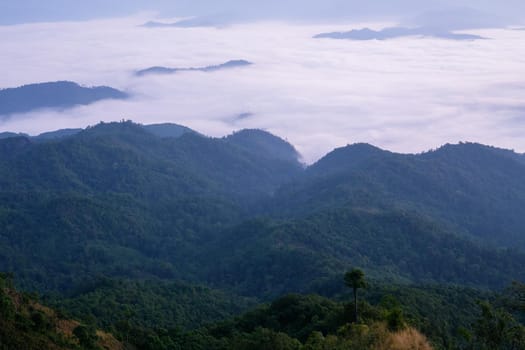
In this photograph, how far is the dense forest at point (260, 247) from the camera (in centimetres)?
4662

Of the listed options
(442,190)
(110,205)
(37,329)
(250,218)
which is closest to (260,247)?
(250,218)

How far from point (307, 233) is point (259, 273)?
1384 cm

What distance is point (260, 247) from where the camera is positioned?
4262 inches

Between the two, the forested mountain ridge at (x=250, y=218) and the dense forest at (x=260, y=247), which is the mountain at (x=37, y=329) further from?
the forested mountain ridge at (x=250, y=218)

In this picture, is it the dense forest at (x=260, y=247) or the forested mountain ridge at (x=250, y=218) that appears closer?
the dense forest at (x=260, y=247)

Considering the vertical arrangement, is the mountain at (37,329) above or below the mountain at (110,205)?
above

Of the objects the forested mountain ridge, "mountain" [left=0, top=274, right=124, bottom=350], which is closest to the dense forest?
"mountain" [left=0, top=274, right=124, bottom=350]

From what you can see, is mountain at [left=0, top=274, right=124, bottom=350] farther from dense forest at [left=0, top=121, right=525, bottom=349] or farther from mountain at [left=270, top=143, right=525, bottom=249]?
mountain at [left=270, top=143, right=525, bottom=249]

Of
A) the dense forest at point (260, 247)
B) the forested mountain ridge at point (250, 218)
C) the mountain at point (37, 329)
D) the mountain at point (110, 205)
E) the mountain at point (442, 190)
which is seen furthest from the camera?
the mountain at point (442, 190)

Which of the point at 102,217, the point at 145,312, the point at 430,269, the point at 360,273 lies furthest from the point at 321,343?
the point at 102,217

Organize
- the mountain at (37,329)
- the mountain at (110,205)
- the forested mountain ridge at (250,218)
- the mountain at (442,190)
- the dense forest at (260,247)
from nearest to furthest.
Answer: the mountain at (37,329)
the dense forest at (260,247)
the forested mountain ridge at (250,218)
the mountain at (110,205)
the mountain at (442,190)

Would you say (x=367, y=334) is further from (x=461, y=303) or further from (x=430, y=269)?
(x=430, y=269)

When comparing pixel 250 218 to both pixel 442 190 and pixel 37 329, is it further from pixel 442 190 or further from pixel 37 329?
pixel 37 329

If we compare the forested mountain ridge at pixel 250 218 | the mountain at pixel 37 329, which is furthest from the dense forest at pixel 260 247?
the forested mountain ridge at pixel 250 218
